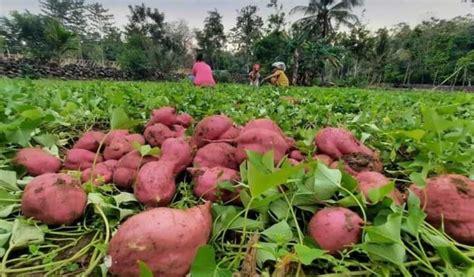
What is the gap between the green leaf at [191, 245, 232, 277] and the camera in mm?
582

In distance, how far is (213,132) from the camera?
3.37 feet

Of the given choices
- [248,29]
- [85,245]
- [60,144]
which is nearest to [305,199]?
[85,245]

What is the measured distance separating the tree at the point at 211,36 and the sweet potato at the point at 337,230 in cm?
3373

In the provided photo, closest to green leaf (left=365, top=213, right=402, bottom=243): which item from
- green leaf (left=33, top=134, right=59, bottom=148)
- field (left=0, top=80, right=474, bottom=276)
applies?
field (left=0, top=80, right=474, bottom=276)

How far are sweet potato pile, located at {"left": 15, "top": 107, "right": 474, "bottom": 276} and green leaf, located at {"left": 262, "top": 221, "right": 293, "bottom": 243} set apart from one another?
4cm

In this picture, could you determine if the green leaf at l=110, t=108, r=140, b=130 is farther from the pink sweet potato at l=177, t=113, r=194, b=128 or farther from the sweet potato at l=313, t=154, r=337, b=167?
the sweet potato at l=313, t=154, r=337, b=167

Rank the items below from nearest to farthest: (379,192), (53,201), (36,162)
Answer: (379,192) < (53,201) < (36,162)

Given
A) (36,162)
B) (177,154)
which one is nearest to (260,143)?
(177,154)

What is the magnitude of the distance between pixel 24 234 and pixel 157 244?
0.33 meters

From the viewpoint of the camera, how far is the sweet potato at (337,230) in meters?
0.68

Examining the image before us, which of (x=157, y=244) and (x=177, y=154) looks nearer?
(x=157, y=244)

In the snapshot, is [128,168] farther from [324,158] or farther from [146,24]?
[146,24]

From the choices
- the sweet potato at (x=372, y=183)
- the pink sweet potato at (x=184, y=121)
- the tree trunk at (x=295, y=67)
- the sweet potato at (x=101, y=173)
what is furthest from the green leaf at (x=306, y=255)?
the tree trunk at (x=295, y=67)

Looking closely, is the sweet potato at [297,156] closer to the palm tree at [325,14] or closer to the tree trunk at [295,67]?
the tree trunk at [295,67]
